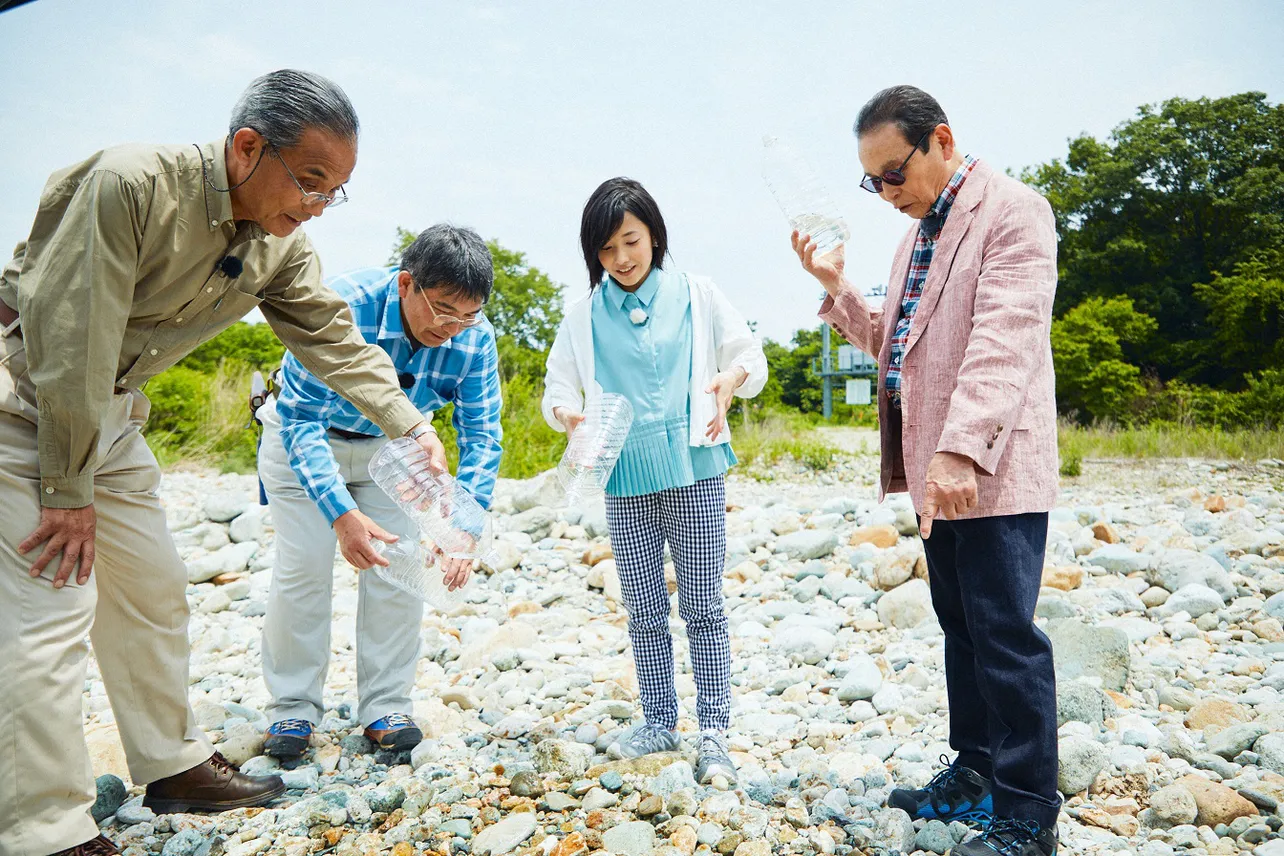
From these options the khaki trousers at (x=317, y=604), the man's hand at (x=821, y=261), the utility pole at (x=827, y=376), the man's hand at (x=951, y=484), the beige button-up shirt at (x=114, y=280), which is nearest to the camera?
the beige button-up shirt at (x=114, y=280)

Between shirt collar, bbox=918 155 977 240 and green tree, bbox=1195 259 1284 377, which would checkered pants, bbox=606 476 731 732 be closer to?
shirt collar, bbox=918 155 977 240

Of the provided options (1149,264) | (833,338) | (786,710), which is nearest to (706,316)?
(786,710)

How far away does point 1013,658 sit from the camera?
217cm

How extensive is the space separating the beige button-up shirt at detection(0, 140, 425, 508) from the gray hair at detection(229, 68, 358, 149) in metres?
0.13

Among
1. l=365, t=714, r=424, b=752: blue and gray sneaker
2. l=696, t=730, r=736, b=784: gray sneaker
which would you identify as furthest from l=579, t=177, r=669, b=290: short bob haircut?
l=365, t=714, r=424, b=752: blue and gray sneaker

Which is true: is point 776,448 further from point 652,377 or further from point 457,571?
point 457,571

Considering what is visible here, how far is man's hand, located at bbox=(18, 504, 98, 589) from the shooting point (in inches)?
82.8

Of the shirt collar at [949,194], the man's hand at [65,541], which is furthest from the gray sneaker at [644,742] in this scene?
the shirt collar at [949,194]

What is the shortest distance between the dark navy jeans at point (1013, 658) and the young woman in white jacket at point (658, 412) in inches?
35.5

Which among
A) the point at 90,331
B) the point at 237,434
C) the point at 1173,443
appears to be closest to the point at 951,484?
the point at 90,331

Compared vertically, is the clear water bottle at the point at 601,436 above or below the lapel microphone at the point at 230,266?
below

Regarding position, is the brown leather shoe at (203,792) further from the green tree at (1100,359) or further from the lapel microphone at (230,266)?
the green tree at (1100,359)

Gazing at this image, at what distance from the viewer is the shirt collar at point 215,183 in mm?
2141

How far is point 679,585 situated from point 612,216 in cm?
122
